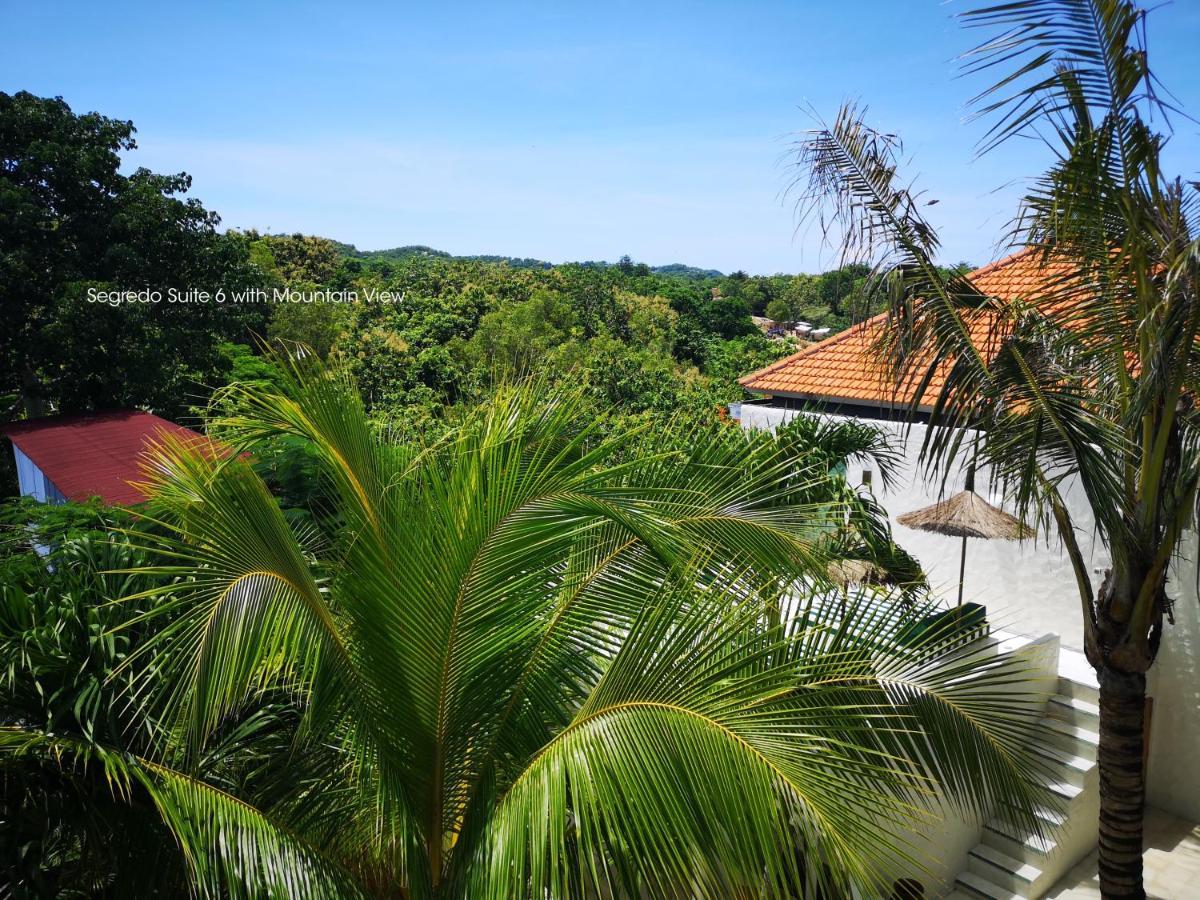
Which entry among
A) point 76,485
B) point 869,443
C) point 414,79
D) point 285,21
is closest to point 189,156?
point 414,79

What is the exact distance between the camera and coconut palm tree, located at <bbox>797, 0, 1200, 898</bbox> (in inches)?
181

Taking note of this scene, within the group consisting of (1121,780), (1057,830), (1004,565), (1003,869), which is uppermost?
(1004,565)

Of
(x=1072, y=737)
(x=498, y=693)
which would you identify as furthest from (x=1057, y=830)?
(x=498, y=693)

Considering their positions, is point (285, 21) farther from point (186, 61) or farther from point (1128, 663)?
point (186, 61)

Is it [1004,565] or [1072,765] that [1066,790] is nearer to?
[1072,765]

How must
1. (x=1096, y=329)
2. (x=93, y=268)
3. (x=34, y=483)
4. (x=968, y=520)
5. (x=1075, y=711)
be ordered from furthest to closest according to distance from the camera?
(x=93, y=268) → (x=34, y=483) → (x=1075, y=711) → (x=968, y=520) → (x=1096, y=329)

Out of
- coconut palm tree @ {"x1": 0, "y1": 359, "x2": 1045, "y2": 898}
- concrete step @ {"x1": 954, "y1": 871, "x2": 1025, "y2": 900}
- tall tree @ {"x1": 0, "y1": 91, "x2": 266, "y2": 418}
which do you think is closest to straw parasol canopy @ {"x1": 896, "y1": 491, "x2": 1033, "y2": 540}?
concrete step @ {"x1": 954, "y1": 871, "x2": 1025, "y2": 900}

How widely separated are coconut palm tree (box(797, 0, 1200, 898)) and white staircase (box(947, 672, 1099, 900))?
59.6 inches

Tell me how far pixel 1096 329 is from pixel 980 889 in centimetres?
525

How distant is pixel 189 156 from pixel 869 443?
65704 millimetres

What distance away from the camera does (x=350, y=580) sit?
133 inches

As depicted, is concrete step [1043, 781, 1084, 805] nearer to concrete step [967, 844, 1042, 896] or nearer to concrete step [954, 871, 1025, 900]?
concrete step [967, 844, 1042, 896]

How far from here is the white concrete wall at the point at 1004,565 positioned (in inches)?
364

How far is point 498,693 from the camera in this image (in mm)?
3488
